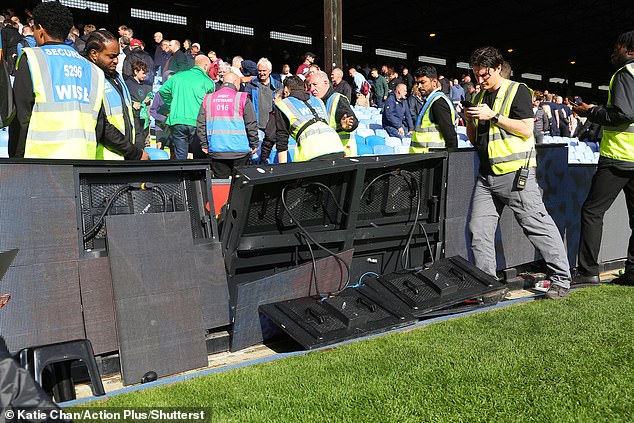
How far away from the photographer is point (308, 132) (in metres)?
5.81

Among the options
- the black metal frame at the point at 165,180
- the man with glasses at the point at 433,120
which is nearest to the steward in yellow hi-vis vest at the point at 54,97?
the black metal frame at the point at 165,180

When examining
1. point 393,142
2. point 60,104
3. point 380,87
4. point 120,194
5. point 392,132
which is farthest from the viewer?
point 380,87

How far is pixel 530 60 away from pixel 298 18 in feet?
57.8

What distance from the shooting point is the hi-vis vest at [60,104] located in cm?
401

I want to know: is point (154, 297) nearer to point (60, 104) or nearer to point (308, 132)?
point (60, 104)

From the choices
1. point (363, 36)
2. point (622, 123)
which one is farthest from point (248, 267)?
point (363, 36)

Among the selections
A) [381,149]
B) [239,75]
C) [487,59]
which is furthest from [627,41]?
[239,75]

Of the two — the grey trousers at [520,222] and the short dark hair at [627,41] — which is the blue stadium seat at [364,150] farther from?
the grey trousers at [520,222]

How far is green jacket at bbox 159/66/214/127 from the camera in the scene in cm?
814

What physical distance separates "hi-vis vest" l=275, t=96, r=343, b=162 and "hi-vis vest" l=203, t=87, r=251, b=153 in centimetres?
144

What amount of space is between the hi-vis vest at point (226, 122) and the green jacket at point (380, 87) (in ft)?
34.7

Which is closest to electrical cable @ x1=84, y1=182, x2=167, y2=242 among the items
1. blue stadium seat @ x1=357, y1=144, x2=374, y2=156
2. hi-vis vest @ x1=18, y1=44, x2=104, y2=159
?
hi-vis vest @ x1=18, y1=44, x2=104, y2=159

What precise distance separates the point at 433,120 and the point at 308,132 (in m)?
1.17

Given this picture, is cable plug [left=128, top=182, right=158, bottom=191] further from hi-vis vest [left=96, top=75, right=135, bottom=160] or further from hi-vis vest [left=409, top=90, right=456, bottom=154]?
hi-vis vest [left=409, top=90, right=456, bottom=154]
